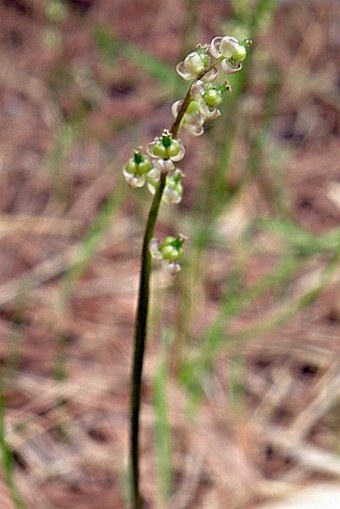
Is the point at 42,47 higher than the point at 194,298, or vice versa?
the point at 42,47

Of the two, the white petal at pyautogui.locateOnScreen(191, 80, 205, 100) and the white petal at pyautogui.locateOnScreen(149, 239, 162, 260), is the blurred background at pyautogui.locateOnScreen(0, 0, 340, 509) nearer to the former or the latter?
the white petal at pyautogui.locateOnScreen(149, 239, 162, 260)

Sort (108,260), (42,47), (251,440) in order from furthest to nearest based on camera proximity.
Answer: (42,47) < (108,260) < (251,440)

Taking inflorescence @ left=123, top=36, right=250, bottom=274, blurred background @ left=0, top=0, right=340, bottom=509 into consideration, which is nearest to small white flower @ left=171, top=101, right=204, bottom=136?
inflorescence @ left=123, top=36, right=250, bottom=274

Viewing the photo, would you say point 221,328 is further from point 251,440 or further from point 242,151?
point 242,151

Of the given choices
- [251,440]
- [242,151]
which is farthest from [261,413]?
[242,151]

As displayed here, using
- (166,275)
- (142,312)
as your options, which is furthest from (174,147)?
(166,275)

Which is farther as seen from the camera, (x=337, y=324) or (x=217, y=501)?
(x=337, y=324)

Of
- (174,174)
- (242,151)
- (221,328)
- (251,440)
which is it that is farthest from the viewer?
(242,151)

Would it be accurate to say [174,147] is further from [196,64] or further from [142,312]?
[142,312]

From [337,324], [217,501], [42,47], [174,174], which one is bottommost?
[217,501]
